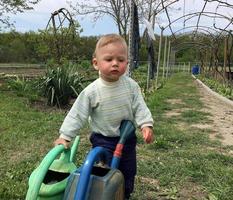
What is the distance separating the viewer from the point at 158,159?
4598mm

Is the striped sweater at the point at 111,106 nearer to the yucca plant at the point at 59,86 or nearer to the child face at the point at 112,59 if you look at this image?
the child face at the point at 112,59

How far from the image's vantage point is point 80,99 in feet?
8.81

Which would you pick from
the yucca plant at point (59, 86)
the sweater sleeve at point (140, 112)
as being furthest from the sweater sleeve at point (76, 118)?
the yucca plant at point (59, 86)

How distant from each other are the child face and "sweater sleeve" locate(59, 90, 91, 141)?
0.76ft

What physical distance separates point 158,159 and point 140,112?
1.96 m

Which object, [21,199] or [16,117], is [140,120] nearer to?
[21,199]

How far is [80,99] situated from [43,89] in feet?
22.8

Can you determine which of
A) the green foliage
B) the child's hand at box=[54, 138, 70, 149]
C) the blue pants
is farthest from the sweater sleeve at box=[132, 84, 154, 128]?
the green foliage

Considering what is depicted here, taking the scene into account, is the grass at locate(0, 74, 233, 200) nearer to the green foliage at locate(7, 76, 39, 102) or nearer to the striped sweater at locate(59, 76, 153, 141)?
the striped sweater at locate(59, 76, 153, 141)

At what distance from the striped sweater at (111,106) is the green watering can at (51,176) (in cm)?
39

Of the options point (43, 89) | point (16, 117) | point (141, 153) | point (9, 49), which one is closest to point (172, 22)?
point (43, 89)

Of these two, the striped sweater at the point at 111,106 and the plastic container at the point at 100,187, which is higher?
the striped sweater at the point at 111,106

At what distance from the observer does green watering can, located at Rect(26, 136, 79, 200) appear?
2029 millimetres

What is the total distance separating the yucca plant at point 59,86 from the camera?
30.3 feet
